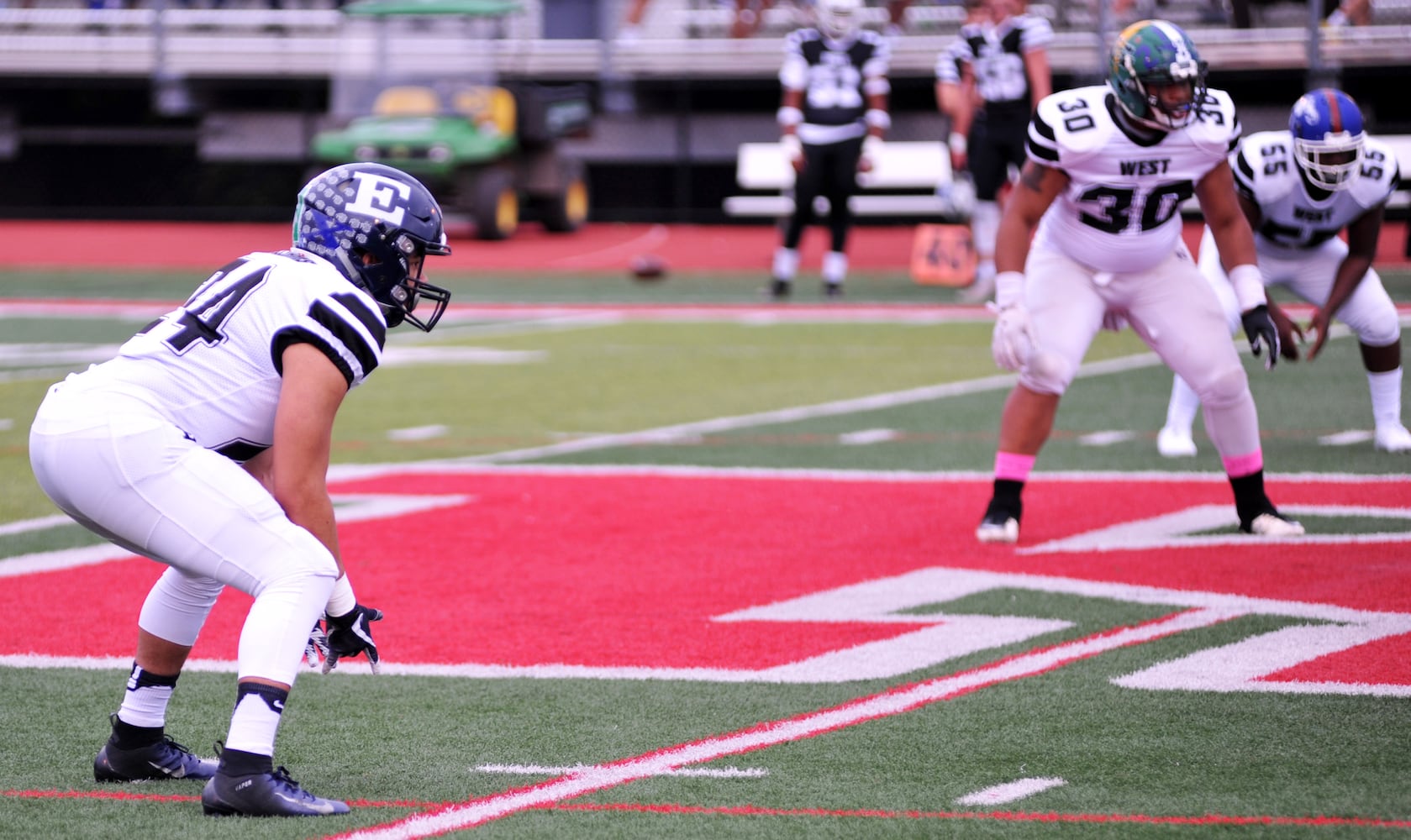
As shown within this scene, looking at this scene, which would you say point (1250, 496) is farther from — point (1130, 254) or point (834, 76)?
point (834, 76)

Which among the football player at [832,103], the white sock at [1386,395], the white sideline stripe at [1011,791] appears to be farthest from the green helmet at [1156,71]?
the football player at [832,103]

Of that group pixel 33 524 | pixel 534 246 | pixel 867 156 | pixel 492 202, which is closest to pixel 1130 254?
pixel 33 524

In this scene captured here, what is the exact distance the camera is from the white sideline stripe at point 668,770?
3885 millimetres

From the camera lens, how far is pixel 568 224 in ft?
72.7

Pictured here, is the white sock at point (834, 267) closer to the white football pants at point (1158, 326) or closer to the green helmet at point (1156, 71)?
the white football pants at point (1158, 326)

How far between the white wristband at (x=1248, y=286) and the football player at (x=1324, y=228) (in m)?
1.02

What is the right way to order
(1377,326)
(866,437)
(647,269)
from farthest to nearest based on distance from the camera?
(647,269), (866,437), (1377,326)

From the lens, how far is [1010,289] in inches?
244

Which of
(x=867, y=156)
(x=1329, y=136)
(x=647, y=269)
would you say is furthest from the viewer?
(x=647, y=269)

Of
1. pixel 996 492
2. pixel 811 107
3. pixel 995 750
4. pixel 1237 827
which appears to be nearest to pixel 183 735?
pixel 995 750

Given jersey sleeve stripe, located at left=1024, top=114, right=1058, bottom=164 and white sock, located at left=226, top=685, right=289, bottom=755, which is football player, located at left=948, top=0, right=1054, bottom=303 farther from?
white sock, located at left=226, top=685, right=289, bottom=755

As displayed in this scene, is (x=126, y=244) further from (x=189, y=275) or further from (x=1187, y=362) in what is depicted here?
(x=1187, y=362)

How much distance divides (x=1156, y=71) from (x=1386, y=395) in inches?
115

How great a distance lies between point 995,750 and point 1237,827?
2.22 feet
